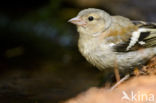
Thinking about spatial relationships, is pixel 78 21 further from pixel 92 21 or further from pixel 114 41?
pixel 114 41

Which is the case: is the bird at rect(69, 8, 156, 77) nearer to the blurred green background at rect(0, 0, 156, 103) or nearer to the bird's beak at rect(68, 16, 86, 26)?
the bird's beak at rect(68, 16, 86, 26)

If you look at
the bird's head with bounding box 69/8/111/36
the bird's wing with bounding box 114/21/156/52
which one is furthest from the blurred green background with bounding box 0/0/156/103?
the bird's wing with bounding box 114/21/156/52

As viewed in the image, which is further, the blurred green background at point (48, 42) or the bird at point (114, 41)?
the blurred green background at point (48, 42)

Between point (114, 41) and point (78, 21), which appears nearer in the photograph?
point (114, 41)

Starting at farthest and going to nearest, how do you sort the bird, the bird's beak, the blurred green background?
1. the blurred green background
2. the bird's beak
3. the bird

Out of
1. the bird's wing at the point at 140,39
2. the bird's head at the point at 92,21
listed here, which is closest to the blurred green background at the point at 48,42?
the bird's head at the point at 92,21

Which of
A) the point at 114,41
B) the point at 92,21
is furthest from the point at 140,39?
the point at 92,21

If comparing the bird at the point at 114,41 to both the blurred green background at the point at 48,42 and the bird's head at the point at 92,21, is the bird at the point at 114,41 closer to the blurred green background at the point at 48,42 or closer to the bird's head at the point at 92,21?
the bird's head at the point at 92,21
